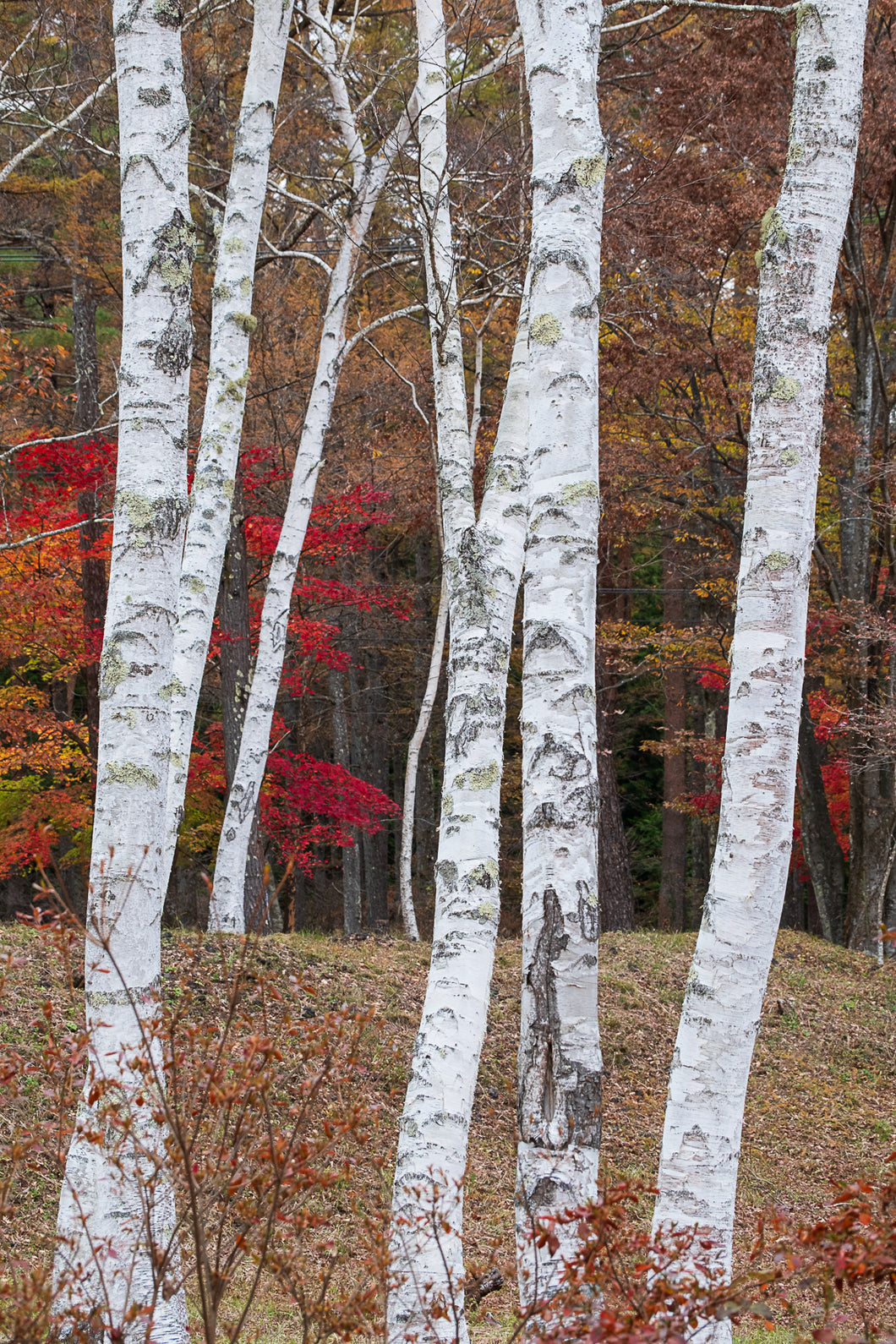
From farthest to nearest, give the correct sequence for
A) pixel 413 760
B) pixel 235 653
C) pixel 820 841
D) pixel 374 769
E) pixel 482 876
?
pixel 374 769
pixel 820 841
pixel 413 760
pixel 235 653
pixel 482 876

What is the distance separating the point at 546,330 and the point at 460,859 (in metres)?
1.89

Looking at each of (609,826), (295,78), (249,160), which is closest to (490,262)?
(249,160)

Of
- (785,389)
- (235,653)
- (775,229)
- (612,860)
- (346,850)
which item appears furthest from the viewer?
(346,850)

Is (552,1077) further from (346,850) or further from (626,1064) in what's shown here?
(346,850)

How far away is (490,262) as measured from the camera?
25.5 ft

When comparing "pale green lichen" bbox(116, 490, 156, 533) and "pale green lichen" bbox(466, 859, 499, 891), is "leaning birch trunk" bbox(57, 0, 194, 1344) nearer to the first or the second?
"pale green lichen" bbox(116, 490, 156, 533)

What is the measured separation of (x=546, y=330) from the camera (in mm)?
3230

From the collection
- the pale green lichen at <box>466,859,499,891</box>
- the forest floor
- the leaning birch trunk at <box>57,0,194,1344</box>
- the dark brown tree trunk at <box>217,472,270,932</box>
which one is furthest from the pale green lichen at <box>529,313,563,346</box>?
the dark brown tree trunk at <box>217,472,270,932</box>

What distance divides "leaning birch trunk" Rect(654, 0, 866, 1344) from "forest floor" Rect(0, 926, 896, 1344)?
1.89 meters

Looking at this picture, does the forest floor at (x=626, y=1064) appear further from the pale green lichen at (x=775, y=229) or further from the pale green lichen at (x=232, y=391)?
the pale green lichen at (x=775, y=229)

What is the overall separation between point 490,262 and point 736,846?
5.95m

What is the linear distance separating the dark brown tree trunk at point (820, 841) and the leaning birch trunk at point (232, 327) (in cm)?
868

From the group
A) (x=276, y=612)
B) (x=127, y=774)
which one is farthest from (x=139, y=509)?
(x=276, y=612)

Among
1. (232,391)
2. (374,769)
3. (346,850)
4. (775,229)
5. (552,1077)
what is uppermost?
(232,391)
